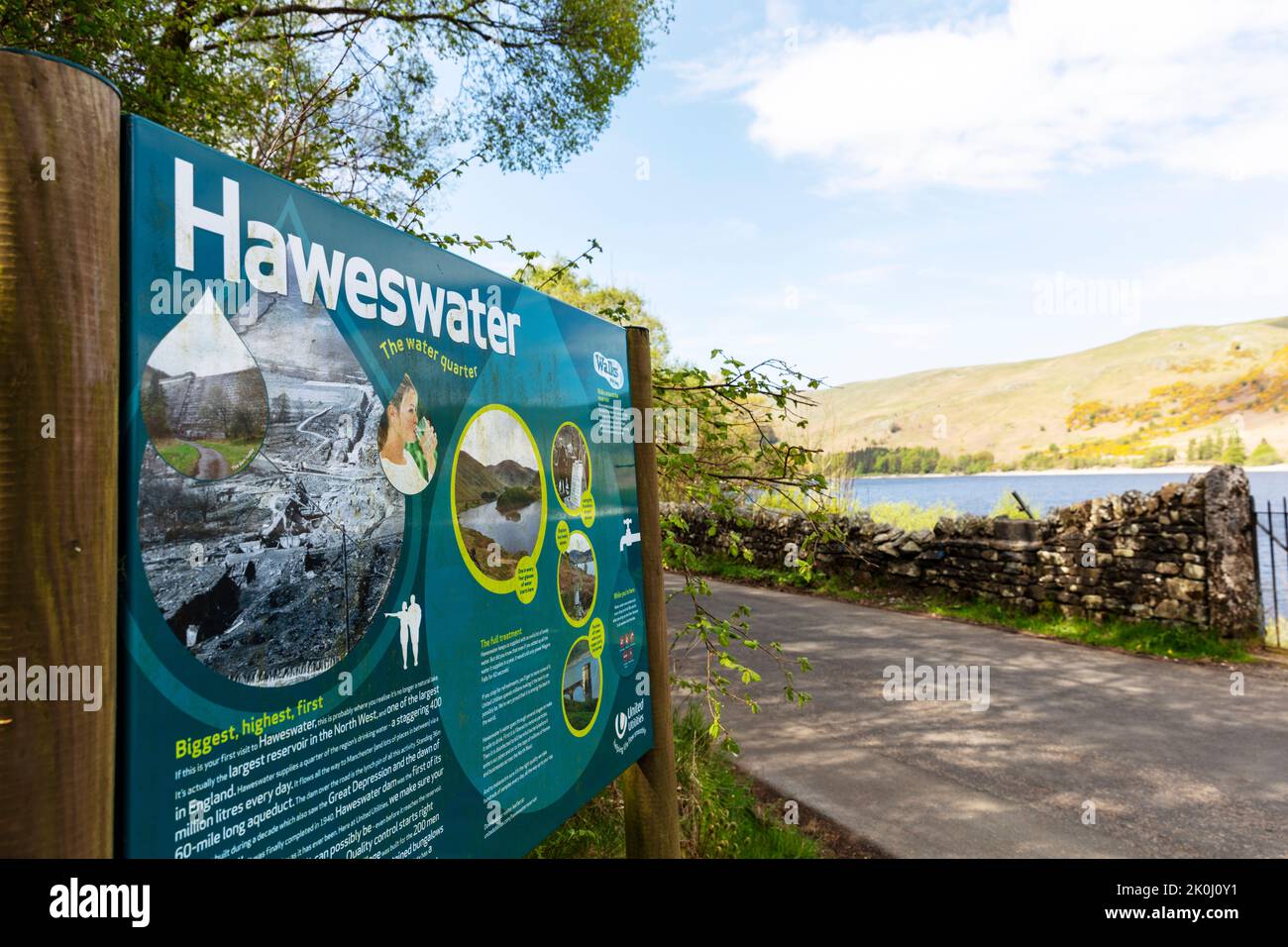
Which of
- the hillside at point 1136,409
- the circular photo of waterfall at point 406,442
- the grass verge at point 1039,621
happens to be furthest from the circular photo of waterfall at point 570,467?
the hillside at point 1136,409

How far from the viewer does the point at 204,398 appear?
1.17 metres

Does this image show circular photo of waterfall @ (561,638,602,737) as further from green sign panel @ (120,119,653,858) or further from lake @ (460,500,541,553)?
lake @ (460,500,541,553)

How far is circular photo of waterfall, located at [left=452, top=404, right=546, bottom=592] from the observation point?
1.84 meters

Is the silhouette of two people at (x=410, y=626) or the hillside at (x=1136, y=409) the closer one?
the silhouette of two people at (x=410, y=626)

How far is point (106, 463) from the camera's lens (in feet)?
3.40

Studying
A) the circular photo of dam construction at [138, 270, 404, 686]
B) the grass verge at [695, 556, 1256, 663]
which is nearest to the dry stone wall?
the grass verge at [695, 556, 1256, 663]

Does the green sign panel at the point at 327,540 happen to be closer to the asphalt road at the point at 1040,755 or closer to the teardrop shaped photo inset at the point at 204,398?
the teardrop shaped photo inset at the point at 204,398

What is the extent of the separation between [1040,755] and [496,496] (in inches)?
197

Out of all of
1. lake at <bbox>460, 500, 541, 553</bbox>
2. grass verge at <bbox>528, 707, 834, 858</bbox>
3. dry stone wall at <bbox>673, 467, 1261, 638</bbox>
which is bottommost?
grass verge at <bbox>528, 707, 834, 858</bbox>

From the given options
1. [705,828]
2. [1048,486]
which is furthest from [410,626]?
[1048,486]

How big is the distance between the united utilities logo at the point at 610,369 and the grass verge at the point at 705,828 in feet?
6.84

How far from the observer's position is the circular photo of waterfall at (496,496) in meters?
1.84

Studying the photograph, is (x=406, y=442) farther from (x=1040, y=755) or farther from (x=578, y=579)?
(x=1040, y=755)

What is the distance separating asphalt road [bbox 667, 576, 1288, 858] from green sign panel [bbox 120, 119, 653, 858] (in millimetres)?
3032
